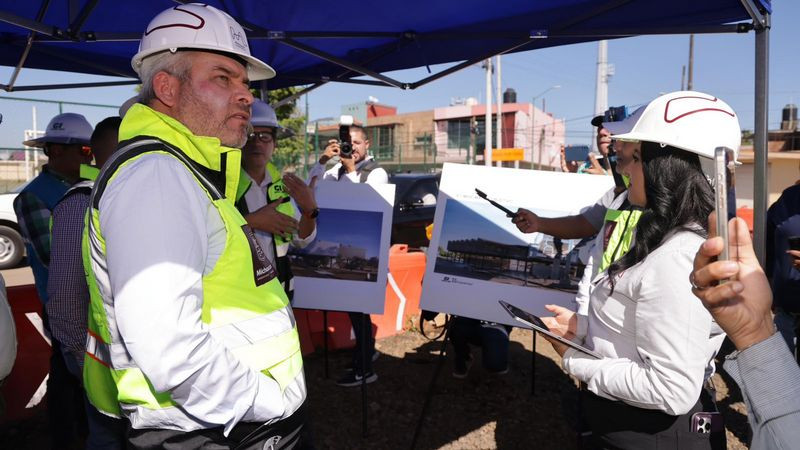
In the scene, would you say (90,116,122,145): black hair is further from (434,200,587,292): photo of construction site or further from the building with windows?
the building with windows

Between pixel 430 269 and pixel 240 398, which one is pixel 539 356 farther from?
pixel 240 398

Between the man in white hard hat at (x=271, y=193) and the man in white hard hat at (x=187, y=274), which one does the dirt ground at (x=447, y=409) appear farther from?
the man in white hard hat at (x=187, y=274)

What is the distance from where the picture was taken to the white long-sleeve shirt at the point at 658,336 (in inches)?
53.6

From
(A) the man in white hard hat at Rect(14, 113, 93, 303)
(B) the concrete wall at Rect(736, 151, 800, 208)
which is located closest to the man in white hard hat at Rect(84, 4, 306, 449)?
(A) the man in white hard hat at Rect(14, 113, 93, 303)

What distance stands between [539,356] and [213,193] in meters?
4.14

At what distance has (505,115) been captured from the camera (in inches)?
1639

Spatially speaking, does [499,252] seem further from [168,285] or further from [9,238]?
[9,238]

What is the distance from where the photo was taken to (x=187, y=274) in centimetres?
110

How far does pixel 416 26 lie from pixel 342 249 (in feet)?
5.12

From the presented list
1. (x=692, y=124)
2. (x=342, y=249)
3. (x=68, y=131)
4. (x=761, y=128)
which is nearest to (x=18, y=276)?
(x=68, y=131)

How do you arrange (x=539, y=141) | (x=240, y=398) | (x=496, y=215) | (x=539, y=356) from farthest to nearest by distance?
(x=539, y=141), (x=539, y=356), (x=496, y=215), (x=240, y=398)

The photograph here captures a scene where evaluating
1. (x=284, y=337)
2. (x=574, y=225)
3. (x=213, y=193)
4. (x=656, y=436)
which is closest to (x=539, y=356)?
(x=574, y=225)

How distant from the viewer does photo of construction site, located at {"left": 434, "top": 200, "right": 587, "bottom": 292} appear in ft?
9.62

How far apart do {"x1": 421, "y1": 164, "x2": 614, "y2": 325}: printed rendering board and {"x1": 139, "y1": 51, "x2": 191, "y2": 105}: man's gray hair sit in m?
1.95
